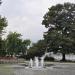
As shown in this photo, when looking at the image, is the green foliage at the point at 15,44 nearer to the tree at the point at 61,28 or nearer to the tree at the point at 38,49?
the tree at the point at 38,49

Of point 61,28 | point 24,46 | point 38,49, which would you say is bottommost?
point 38,49

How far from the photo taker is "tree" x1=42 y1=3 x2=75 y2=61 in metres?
59.0

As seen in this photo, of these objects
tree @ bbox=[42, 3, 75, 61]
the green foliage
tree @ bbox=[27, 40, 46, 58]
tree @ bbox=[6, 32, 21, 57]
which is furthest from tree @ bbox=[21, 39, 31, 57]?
tree @ bbox=[42, 3, 75, 61]

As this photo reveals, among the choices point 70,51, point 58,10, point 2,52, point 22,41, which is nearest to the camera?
point 70,51

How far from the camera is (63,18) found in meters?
62.6

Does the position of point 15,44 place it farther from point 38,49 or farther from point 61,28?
point 61,28

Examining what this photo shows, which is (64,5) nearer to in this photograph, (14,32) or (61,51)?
(61,51)

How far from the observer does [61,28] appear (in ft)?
206

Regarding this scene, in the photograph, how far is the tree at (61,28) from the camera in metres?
59.0

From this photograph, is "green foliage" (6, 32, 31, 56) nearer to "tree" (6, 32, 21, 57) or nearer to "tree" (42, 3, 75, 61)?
"tree" (6, 32, 21, 57)

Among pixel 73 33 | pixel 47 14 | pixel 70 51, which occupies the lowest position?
pixel 70 51

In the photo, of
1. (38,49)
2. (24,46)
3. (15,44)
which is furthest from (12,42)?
(38,49)

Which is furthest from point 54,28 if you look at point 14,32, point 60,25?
point 14,32

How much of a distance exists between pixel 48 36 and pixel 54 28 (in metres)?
3.38
